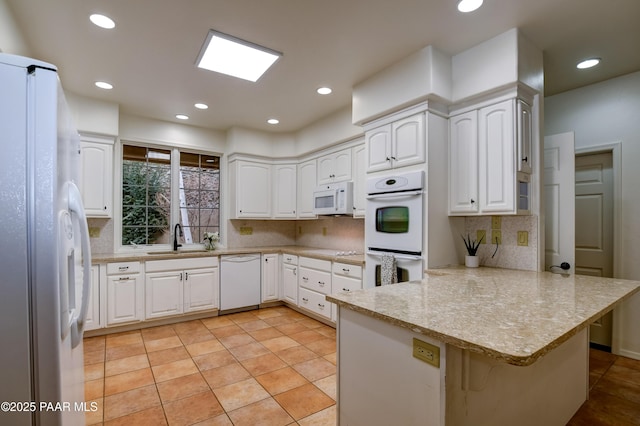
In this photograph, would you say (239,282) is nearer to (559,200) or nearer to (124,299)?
(124,299)

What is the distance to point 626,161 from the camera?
2.88 meters

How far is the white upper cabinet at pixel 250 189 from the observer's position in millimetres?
4570

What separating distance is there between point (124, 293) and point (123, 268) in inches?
11.2

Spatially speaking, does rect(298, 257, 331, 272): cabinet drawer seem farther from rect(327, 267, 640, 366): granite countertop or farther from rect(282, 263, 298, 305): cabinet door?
rect(327, 267, 640, 366): granite countertop

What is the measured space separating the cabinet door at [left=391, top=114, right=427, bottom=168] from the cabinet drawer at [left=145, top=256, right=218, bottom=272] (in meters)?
2.68

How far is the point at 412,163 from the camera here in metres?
2.67

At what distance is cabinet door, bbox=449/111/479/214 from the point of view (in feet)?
8.38

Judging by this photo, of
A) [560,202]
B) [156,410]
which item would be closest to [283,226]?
[156,410]

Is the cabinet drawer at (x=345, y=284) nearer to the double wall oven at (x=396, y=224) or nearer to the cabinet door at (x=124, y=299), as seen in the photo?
the double wall oven at (x=396, y=224)

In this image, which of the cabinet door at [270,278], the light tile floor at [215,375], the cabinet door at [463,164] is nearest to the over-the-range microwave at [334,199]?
the cabinet door at [270,278]

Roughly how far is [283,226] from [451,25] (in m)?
3.80

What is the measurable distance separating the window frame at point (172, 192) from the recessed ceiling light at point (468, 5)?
3.71 m

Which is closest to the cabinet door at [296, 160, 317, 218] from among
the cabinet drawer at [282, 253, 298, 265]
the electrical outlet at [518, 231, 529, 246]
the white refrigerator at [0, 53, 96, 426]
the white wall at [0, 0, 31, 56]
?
the cabinet drawer at [282, 253, 298, 265]

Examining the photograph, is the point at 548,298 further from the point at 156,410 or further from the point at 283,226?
the point at 283,226
